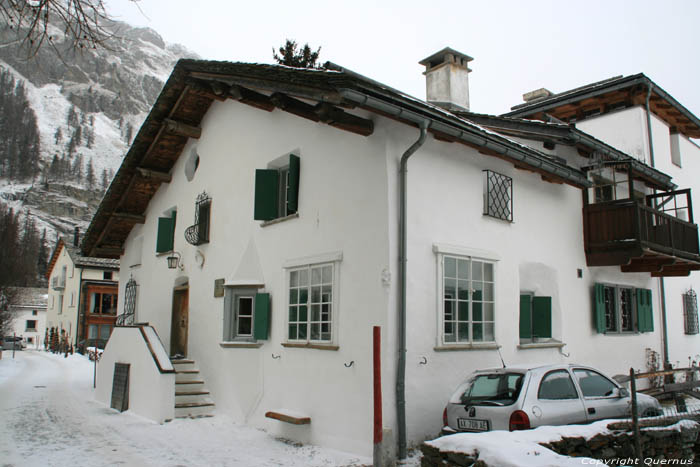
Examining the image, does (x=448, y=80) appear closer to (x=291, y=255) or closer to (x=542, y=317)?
(x=542, y=317)

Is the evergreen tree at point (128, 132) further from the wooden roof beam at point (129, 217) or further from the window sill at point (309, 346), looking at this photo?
the window sill at point (309, 346)

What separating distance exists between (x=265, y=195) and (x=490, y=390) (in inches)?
213

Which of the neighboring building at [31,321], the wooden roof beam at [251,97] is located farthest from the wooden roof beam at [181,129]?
the neighboring building at [31,321]

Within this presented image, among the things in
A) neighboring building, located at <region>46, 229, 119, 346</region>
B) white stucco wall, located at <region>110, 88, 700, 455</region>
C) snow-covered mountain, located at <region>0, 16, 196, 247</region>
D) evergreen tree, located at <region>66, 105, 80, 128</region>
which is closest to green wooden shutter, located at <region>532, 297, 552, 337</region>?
white stucco wall, located at <region>110, 88, 700, 455</region>

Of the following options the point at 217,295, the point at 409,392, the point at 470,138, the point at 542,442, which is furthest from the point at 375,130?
the point at 217,295

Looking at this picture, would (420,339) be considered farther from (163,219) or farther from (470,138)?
(163,219)

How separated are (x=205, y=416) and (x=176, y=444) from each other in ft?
7.64

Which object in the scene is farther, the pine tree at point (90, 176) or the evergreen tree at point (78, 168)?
the evergreen tree at point (78, 168)

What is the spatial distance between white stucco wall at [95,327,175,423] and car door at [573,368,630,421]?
290 inches

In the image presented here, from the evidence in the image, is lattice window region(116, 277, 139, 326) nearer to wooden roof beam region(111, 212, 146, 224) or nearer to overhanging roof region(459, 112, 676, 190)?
wooden roof beam region(111, 212, 146, 224)

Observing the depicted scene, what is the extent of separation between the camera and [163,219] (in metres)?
14.8

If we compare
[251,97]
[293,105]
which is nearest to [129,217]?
[251,97]

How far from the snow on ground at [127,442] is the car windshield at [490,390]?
1.59m

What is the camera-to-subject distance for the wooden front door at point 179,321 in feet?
45.3
